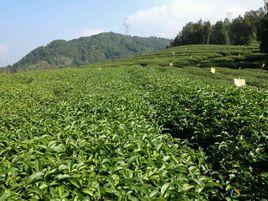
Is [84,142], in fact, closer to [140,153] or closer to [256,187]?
[140,153]

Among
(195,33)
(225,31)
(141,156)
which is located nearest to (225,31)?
(225,31)

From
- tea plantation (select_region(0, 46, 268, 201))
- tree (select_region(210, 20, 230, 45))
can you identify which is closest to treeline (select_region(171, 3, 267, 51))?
tree (select_region(210, 20, 230, 45))

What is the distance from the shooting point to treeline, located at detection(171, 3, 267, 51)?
262 ft

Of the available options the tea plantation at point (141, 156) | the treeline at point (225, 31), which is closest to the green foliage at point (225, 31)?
the treeline at point (225, 31)

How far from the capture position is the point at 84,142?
5.22m

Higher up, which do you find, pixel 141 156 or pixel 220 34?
pixel 141 156

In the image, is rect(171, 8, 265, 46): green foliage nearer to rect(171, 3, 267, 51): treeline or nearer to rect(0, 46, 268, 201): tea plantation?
rect(171, 3, 267, 51): treeline

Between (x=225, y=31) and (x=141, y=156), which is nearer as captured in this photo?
(x=141, y=156)

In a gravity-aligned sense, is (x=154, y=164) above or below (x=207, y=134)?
above

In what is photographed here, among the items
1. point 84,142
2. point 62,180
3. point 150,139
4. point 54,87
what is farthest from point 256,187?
point 54,87

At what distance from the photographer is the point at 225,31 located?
8606cm

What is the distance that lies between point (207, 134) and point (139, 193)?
15.0 ft

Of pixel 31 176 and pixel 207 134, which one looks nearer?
pixel 31 176

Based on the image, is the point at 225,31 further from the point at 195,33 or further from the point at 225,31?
the point at 195,33
